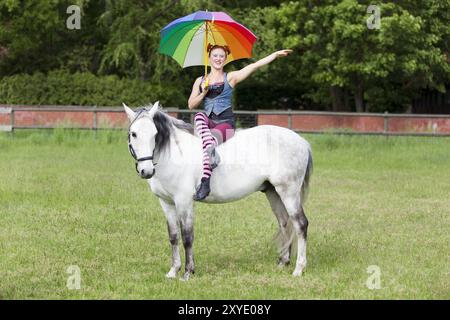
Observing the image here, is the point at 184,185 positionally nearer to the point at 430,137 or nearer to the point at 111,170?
the point at 111,170

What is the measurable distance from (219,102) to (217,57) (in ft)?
1.57

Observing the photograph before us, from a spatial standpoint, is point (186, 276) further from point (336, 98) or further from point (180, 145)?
point (336, 98)

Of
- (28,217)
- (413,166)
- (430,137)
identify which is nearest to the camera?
(28,217)

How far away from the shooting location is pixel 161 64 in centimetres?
2923

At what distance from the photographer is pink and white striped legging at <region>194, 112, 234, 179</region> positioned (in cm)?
798

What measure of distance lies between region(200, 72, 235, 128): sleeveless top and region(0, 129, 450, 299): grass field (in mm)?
1684

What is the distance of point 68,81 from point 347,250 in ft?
72.9

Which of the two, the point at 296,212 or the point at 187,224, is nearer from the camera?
the point at 187,224

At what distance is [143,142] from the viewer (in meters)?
7.45

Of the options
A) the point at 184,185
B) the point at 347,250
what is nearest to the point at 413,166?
the point at 347,250

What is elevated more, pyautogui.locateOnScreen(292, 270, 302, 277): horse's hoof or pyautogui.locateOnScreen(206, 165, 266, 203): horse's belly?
pyautogui.locateOnScreen(206, 165, 266, 203): horse's belly

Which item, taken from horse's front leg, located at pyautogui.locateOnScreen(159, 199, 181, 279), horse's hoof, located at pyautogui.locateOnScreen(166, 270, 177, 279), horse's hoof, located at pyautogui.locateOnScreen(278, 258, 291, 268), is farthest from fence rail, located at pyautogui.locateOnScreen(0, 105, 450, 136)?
horse's hoof, located at pyautogui.locateOnScreen(166, 270, 177, 279)

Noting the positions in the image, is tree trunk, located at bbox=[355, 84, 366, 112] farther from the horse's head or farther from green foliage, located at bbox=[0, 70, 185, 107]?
the horse's head

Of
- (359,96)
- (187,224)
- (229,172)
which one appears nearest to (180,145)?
(229,172)
